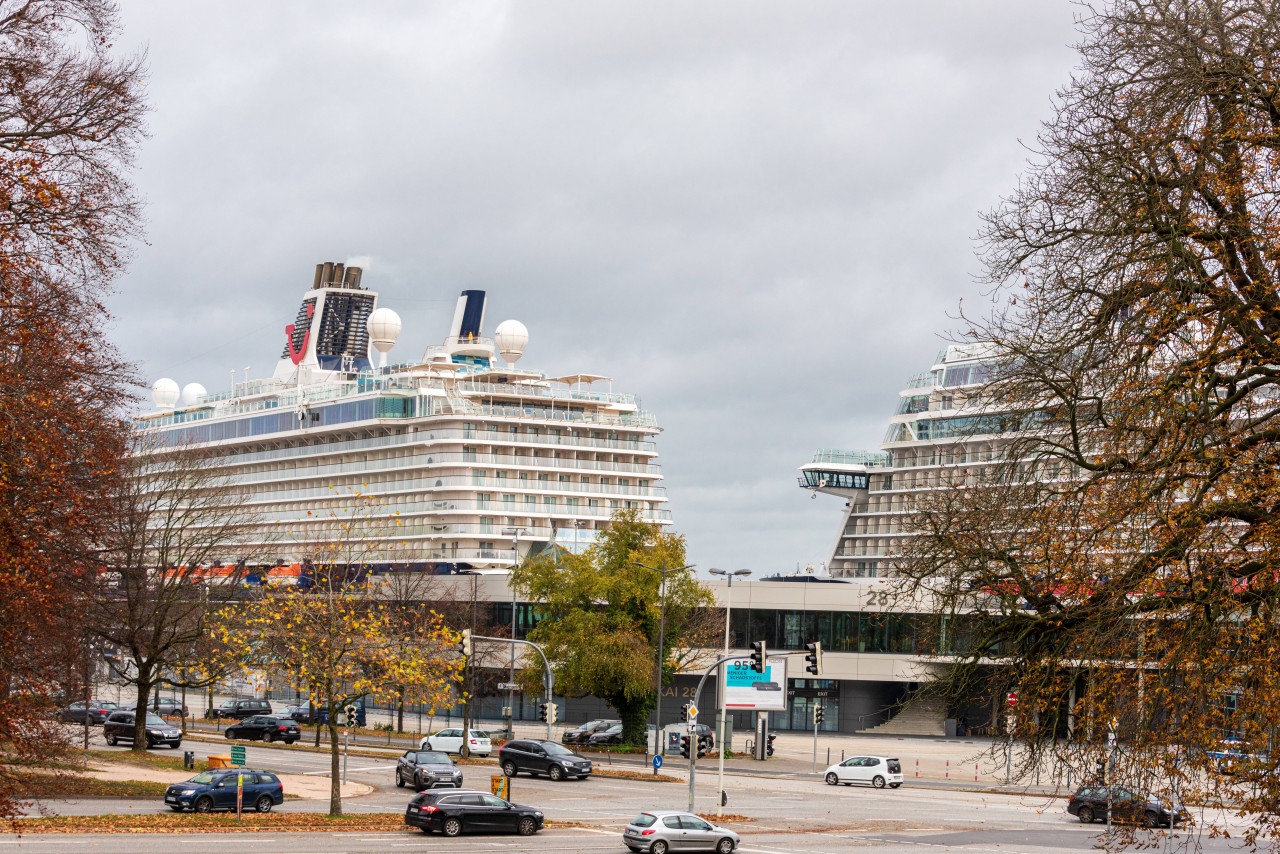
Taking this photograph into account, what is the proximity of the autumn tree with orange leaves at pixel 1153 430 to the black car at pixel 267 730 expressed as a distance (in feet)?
199

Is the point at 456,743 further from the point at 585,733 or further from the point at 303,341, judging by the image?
the point at 303,341

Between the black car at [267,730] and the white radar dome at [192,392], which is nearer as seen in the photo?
the black car at [267,730]

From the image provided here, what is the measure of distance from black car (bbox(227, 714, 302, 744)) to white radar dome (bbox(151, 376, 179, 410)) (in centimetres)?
8200

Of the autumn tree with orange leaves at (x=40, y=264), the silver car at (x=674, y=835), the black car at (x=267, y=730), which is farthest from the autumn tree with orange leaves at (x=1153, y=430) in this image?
the black car at (x=267, y=730)

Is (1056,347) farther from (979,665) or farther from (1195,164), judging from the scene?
(979,665)

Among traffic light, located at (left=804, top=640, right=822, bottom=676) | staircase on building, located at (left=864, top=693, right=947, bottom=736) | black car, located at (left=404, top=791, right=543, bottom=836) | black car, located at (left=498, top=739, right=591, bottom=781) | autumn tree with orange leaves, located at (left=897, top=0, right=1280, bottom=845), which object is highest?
autumn tree with orange leaves, located at (left=897, top=0, right=1280, bottom=845)

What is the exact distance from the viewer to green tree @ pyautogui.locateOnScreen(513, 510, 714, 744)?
6669 centimetres

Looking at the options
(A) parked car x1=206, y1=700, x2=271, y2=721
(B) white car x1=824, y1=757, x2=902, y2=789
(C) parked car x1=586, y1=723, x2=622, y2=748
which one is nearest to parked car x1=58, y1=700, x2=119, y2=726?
(A) parked car x1=206, y1=700, x2=271, y2=721

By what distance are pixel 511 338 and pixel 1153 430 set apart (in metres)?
106

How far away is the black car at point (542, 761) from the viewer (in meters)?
58.4

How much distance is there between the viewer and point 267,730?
73.1 metres

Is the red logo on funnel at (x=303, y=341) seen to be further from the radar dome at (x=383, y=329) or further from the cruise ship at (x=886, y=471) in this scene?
the cruise ship at (x=886, y=471)

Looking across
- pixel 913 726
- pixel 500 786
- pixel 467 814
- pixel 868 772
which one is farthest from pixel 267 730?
pixel 913 726

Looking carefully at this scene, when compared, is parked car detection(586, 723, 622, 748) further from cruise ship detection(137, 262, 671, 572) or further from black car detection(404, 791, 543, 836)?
black car detection(404, 791, 543, 836)
